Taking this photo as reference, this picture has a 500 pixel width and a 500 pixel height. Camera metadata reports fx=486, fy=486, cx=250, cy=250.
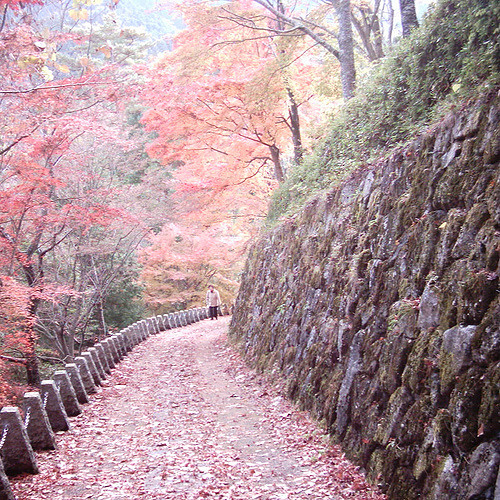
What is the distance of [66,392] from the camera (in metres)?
7.82

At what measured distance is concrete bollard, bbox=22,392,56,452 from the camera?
6023 mm

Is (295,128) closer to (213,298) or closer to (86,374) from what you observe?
(86,374)

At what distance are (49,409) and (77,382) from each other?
1.71 meters

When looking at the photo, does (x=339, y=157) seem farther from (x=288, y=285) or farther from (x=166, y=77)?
(x=166, y=77)

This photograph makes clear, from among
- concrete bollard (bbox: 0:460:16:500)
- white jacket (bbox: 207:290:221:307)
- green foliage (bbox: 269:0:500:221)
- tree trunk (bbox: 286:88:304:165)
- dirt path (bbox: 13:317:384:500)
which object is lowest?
dirt path (bbox: 13:317:384:500)

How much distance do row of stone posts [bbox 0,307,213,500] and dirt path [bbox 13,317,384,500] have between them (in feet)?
0.62

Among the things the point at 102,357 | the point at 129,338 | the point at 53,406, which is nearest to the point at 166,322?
the point at 129,338

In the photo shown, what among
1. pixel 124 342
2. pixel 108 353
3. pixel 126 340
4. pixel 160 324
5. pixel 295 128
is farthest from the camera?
pixel 160 324

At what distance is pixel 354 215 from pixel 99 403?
18.8ft

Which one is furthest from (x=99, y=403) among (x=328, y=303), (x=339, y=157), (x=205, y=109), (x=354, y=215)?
(x=205, y=109)

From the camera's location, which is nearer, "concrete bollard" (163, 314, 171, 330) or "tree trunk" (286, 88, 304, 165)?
"tree trunk" (286, 88, 304, 165)

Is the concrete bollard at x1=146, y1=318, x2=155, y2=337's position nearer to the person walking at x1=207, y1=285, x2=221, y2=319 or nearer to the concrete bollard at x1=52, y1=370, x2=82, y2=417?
the person walking at x1=207, y1=285, x2=221, y2=319

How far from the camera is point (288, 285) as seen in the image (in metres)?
9.52

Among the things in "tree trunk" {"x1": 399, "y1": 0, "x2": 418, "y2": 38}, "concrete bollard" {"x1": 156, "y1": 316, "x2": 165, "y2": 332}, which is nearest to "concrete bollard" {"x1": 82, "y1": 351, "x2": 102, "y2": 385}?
"tree trunk" {"x1": 399, "y1": 0, "x2": 418, "y2": 38}
